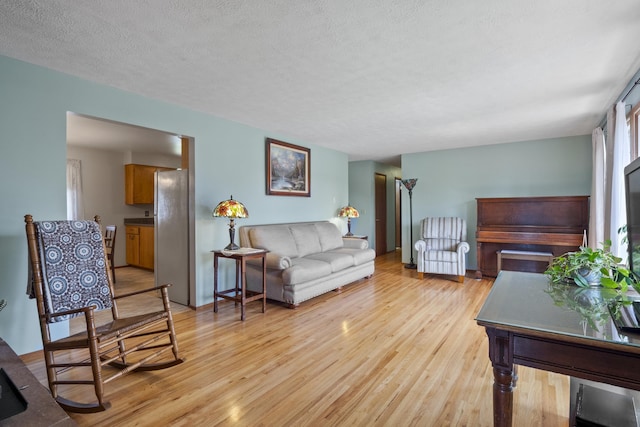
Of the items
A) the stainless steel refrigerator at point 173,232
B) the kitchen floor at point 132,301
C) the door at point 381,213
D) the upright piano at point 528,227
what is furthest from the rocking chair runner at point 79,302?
the door at point 381,213

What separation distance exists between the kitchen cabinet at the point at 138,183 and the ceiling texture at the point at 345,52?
3.53 metres

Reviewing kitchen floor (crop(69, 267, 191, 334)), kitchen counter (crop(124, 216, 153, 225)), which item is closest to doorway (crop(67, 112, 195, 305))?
kitchen counter (crop(124, 216, 153, 225))

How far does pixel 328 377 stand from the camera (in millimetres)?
2201

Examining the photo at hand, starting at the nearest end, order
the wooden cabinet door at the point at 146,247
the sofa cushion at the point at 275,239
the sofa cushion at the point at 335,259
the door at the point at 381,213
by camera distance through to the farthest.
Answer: the sofa cushion at the point at 275,239
the sofa cushion at the point at 335,259
the wooden cabinet door at the point at 146,247
the door at the point at 381,213

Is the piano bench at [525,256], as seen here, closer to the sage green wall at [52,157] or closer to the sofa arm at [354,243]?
the sofa arm at [354,243]

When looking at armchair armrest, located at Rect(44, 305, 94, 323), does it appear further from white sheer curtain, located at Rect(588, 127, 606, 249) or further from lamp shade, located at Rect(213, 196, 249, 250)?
white sheer curtain, located at Rect(588, 127, 606, 249)

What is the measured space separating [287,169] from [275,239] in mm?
1274

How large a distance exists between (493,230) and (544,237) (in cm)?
67

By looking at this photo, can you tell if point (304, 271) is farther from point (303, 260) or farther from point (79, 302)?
point (79, 302)

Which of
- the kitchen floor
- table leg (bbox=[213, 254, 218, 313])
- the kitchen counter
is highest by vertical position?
the kitchen counter

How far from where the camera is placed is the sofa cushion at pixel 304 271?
3639 mm

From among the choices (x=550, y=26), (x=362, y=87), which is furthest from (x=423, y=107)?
(x=550, y=26)

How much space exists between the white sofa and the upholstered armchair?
876mm

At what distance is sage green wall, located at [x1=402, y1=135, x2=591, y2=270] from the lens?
200 inches
